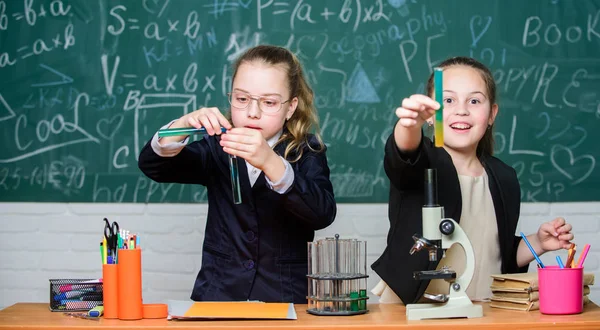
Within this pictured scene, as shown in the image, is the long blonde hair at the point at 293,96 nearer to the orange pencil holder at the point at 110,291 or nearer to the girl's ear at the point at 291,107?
the girl's ear at the point at 291,107

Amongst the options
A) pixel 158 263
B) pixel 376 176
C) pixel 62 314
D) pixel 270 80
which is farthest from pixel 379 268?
pixel 158 263

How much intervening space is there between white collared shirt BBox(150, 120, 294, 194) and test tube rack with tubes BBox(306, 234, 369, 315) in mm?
196

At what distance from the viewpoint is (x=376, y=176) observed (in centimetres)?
353

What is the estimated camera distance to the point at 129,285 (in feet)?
6.00

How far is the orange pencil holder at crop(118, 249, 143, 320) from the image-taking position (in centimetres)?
181

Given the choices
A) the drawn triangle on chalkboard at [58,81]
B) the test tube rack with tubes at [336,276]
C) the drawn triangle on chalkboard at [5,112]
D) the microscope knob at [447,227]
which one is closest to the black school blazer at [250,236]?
the test tube rack with tubes at [336,276]

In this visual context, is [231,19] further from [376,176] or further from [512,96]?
[512,96]

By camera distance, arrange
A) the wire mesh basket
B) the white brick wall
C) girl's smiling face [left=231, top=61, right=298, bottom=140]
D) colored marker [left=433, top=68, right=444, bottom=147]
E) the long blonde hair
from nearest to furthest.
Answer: colored marker [left=433, top=68, right=444, bottom=147], the wire mesh basket, girl's smiling face [left=231, top=61, right=298, bottom=140], the long blonde hair, the white brick wall

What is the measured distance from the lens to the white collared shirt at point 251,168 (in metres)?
A: 2.00

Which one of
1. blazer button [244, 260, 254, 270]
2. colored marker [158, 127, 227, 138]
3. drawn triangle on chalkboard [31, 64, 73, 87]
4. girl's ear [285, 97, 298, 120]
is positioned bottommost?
blazer button [244, 260, 254, 270]

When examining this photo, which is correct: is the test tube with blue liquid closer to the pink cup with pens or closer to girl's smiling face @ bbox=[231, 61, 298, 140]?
girl's smiling face @ bbox=[231, 61, 298, 140]

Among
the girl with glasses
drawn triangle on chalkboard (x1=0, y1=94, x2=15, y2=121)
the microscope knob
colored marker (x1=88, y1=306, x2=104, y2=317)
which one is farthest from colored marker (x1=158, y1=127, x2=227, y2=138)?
drawn triangle on chalkboard (x1=0, y1=94, x2=15, y2=121)

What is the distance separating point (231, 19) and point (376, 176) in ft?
3.03

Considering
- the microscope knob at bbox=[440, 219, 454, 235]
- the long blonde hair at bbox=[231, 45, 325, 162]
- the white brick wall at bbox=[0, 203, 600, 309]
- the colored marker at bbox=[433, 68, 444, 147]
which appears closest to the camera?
the colored marker at bbox=[433, 68, 444, 147]
